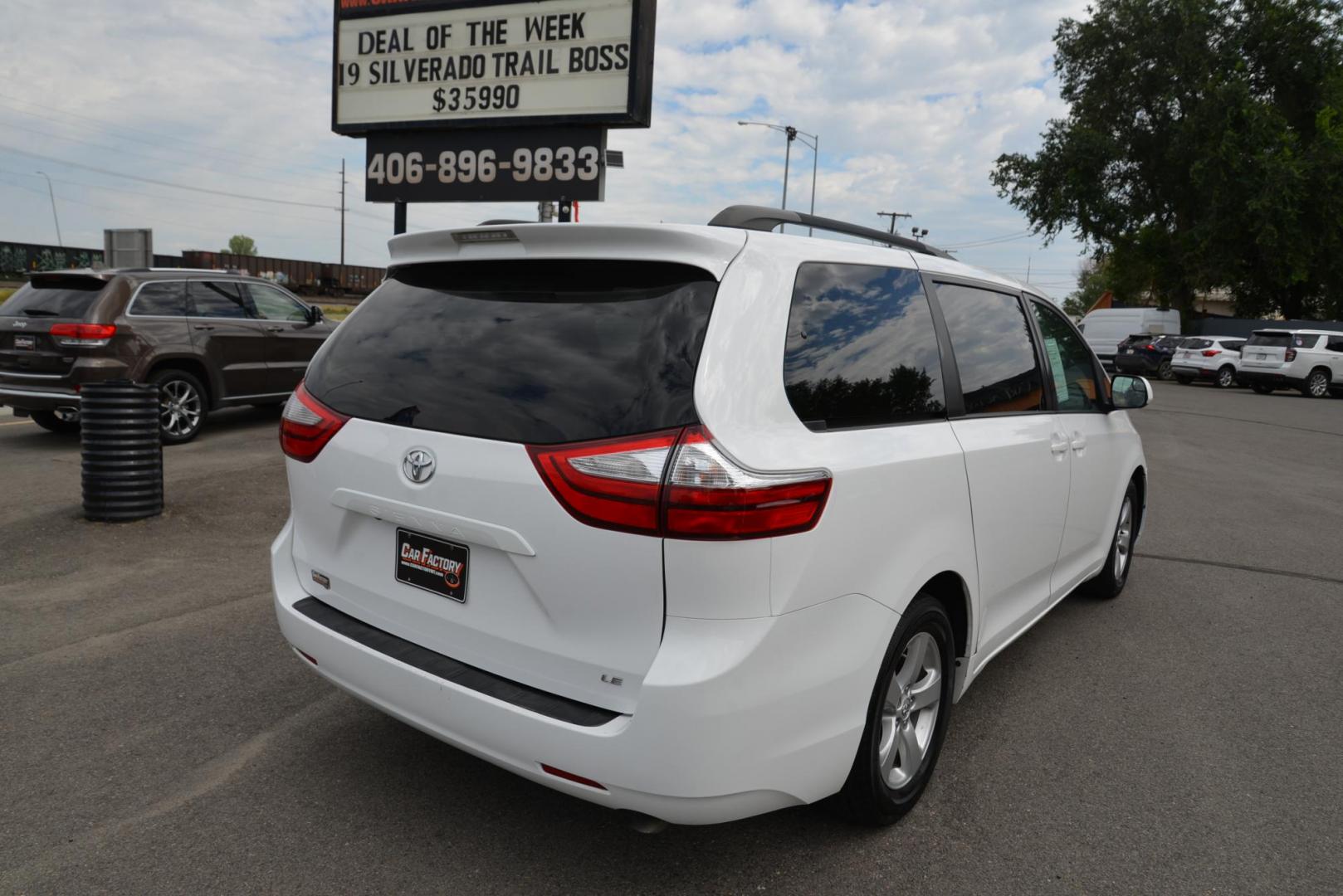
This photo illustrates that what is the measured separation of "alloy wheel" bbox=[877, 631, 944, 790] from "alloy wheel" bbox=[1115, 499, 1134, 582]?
2732 millimetres

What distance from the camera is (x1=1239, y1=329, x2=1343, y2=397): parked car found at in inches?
1027

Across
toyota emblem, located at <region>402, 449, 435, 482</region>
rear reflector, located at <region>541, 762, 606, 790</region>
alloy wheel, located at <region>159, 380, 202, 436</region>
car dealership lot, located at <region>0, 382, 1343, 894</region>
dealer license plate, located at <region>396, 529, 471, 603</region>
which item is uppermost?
toyota emblem, located at <region>402, 449, 435, 482</region>

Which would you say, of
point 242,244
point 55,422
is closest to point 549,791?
point 55,422

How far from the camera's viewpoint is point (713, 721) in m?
2.22

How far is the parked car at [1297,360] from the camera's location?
26078 mm

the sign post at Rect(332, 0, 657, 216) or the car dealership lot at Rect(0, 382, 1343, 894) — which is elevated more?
the sign post at Rect(332, 0, 657, 216)

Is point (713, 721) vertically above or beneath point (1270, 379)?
above

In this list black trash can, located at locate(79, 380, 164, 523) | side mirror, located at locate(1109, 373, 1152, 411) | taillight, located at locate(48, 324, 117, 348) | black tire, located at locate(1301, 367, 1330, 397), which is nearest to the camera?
side mirror, located at locate(1109, 373, 1152, 411)

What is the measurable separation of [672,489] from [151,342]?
353 inches

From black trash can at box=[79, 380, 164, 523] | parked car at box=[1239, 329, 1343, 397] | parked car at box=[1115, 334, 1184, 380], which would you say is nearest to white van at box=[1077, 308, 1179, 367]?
parked car at box=[1115, 334, 1184, 380]

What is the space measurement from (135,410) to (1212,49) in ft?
146

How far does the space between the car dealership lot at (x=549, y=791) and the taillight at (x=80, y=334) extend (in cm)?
417

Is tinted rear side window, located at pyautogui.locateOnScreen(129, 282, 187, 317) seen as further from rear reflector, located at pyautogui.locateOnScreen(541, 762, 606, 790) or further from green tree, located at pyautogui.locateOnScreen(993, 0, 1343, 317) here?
green tree, located at pyautogui.locateOnScreen(993, 0, 1343, 317)

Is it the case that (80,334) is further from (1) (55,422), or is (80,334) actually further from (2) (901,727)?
(2) (901,727)
